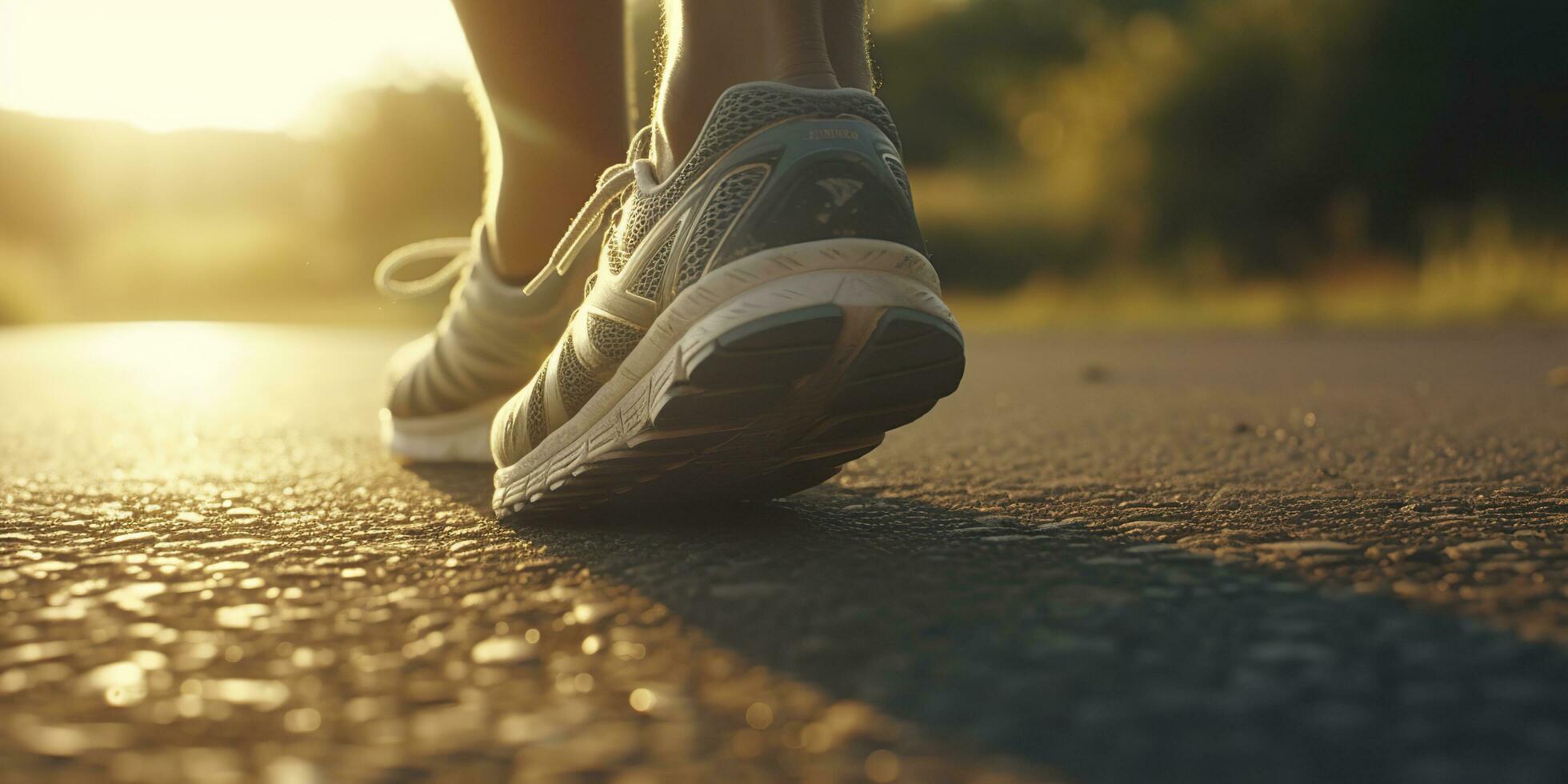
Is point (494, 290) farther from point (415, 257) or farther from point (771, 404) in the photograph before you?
point (771, 404)

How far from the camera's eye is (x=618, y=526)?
1156mm

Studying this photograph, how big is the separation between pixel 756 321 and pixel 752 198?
0.14 meters

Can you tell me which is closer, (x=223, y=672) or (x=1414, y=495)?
(x=223, y=672)

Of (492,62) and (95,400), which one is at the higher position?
(492,62)

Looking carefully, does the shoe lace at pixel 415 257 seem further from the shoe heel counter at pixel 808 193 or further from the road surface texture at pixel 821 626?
the shoe heel counter at pixel 808 193

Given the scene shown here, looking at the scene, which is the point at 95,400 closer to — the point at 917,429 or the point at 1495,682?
the point at 917,429

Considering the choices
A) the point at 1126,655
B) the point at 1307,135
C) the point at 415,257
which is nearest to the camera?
the point at 1126,655

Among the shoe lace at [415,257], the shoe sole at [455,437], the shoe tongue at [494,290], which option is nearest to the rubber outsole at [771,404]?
the shoe tongue at [494,290]

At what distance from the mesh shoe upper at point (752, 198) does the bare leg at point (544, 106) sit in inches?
21.0

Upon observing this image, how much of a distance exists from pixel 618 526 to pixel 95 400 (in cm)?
229

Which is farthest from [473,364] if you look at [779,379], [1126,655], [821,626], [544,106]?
[1126,655]

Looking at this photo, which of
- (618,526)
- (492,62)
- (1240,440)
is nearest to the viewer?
(618,526)

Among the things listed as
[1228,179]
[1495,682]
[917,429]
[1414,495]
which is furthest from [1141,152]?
[1495,682]

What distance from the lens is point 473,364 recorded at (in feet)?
5.64
